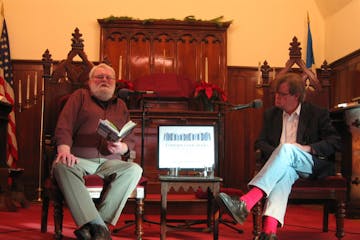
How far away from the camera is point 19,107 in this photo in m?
6.54

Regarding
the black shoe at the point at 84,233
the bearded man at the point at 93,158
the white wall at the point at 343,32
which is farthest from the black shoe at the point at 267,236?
the white wall at the point at 343,32

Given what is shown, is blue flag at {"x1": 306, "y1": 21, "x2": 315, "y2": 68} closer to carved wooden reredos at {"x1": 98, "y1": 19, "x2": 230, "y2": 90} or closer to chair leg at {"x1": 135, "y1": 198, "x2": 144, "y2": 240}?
carved wooden reredos at {"x1": 98, "y1": 19, "x2": 230, "y2": 90}

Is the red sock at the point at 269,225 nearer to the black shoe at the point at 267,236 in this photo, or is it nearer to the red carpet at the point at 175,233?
the black shoe at the point at 267,236

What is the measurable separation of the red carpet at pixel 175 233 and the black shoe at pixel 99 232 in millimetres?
577

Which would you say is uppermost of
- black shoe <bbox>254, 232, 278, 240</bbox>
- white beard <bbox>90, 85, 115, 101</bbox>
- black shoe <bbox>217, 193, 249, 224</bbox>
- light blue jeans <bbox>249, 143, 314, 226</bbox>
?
white beard <bbox>90, 85, 115, 101</bbox>

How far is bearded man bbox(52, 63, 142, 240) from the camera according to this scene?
2.83 metres

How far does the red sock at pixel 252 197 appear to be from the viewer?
2.93 meters

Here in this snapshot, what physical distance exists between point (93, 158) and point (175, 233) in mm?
836

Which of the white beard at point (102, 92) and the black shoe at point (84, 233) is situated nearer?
the black shoe at point (84, 233)

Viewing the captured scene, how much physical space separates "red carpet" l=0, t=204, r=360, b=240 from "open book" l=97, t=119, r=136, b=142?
0.72 metres

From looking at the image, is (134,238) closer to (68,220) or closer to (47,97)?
(68,220)

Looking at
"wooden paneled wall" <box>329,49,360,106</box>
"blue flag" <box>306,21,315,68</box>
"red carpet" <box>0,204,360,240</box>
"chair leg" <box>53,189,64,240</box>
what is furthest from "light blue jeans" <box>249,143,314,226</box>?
"blue flag" <box>306,21,315,68</box>

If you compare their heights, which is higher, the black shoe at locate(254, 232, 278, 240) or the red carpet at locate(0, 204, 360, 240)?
the black shoe at locate(254, 232, 278, 240)

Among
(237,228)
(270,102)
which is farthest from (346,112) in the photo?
(237,228)
